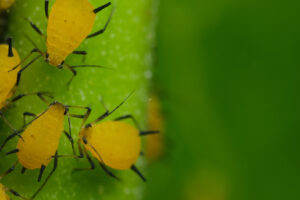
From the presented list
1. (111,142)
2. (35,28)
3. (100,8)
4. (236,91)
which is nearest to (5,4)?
(35,28)

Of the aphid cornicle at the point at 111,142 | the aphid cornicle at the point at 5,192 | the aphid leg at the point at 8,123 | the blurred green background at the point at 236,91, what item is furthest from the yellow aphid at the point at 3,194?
the blurred green background at the point at 236,91

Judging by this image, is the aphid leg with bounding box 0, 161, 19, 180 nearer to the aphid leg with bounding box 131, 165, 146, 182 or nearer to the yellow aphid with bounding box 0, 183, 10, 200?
the yellow aphid with bounding box 0, 183, 10, 200

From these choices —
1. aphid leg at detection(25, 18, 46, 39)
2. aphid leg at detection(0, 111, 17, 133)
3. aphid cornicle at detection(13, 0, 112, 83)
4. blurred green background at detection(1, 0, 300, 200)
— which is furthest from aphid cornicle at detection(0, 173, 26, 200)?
blurred green background at detection(1, 0, 300, 200)

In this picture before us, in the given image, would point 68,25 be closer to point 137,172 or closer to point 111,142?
point 111,142

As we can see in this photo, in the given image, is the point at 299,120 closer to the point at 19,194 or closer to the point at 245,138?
the point at 245,138

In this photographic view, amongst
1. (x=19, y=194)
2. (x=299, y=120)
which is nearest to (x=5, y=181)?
(x=19, y=194)

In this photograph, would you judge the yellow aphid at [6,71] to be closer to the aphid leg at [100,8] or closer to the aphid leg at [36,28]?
the aphid leg at [36,28]
